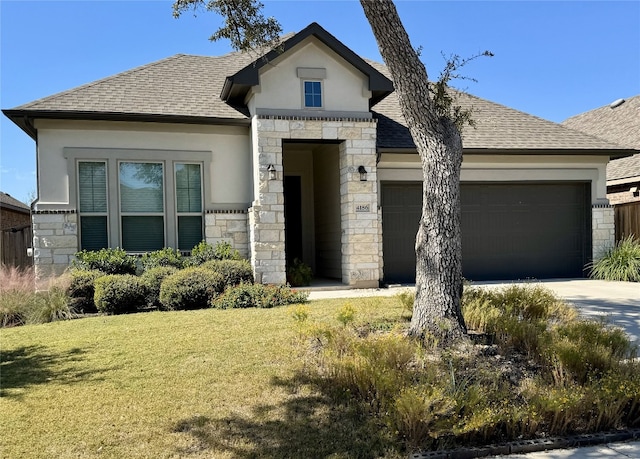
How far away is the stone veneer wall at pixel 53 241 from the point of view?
1059cm

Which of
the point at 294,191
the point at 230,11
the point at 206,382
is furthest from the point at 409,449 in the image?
the point at 294,191

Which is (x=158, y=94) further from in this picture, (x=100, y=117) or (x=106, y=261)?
(x=106, y=261)

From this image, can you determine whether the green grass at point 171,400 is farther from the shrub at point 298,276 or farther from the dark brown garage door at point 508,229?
the dark brown garage door at point 508,229

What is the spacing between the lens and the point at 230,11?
295 inches

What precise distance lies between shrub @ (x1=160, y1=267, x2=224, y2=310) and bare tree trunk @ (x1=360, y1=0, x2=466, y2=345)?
194 inches

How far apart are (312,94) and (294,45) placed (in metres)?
1.17

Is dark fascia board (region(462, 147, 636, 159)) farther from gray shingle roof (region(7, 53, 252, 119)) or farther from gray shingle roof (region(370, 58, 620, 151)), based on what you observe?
gray shingle roof (region(7, 53, 252, 119))

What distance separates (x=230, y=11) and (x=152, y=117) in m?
4.42

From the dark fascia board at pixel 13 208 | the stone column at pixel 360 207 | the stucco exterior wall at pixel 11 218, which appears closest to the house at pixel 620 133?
the stone column at pixel 360 207

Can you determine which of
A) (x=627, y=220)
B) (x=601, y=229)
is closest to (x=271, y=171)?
(x=601, y=229)

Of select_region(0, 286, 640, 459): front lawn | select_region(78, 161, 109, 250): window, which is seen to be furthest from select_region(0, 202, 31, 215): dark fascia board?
select_region(0, 286, 640, 459): front lawn

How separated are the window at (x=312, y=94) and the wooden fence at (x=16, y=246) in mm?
8683

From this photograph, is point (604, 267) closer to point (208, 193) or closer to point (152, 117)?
point (208, 193)

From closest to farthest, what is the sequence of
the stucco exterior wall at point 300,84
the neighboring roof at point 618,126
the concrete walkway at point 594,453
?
the concrete walkway at point 594,453 < the stucco exterior wall at point 300,84 < the neighboring roof at point 618,126
